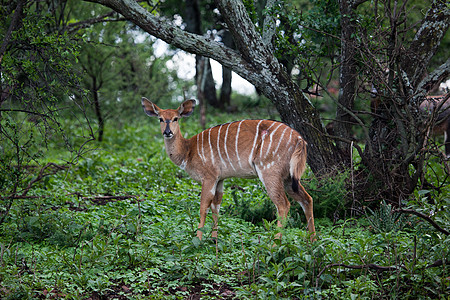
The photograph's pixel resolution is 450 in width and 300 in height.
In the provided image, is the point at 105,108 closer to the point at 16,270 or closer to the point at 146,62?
the point at 146,62

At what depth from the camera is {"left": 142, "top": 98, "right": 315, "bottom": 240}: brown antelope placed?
5031mm

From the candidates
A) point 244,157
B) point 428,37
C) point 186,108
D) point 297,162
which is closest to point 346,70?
point 428,37

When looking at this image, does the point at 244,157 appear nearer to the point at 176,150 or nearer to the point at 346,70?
the point at 176,150

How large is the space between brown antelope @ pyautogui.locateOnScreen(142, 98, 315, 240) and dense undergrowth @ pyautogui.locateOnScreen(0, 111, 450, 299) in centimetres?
28

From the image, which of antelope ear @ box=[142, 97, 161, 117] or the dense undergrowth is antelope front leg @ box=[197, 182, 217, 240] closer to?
the dense undergrowth

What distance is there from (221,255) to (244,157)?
46.4 inches

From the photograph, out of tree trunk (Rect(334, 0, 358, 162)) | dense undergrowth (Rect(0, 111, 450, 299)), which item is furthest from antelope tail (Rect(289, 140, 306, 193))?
tree trunk (Rect(334, 0, 358, 162))

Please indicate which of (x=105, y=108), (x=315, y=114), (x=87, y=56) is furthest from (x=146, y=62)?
(x=315, y=114)

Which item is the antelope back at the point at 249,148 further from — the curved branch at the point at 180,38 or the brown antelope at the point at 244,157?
the curved branch at the point at 180,38

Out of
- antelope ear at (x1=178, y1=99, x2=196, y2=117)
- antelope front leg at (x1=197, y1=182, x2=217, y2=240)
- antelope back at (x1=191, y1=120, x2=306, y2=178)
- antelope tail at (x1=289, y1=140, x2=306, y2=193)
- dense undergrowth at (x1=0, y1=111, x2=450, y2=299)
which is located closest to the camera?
dense undergrowth at (x1=0, y1=111, x2=450, y2=299)

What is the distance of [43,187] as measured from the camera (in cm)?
681

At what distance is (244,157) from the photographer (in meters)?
5.25

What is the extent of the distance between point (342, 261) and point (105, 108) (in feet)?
30.8

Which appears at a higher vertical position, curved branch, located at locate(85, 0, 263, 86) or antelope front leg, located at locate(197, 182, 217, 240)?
curved branch, located at locate(85, 0, 263, 86)
